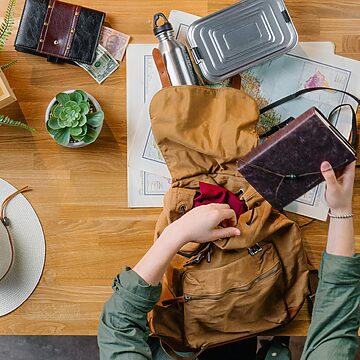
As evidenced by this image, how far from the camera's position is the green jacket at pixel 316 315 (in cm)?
104

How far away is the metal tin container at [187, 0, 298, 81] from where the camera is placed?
1.14m

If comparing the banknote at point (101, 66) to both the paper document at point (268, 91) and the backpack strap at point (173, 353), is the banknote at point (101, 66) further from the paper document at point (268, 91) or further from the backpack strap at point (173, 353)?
the backpack strap at point (173, 353)

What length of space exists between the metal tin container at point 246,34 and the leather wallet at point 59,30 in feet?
0.66

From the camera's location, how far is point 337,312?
1061 mm

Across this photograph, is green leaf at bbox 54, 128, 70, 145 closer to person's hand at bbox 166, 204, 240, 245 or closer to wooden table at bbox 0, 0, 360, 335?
wooden table at bbox 0, 0, 360, 335

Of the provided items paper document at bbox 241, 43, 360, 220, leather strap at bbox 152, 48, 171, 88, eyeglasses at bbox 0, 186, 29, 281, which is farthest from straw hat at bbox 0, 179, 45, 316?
paper document at bbox 241, 43, 360, 220

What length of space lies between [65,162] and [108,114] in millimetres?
125

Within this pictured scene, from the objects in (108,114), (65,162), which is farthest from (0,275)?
(108,114)

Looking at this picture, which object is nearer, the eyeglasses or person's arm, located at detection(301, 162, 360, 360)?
person's arm, located at detection(301, 162, 360, 360)

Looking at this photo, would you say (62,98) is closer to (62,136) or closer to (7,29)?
(62,136)

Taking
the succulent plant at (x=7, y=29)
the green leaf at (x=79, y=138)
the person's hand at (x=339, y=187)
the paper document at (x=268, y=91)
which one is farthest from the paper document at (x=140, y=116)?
the person's hand at (x=339, y=187)

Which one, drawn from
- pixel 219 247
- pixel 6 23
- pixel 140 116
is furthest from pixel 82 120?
pixel 219 247

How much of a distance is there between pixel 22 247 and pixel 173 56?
467 millimetres

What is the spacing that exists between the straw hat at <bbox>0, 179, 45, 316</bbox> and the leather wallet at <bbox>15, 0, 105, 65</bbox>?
0.89ft
